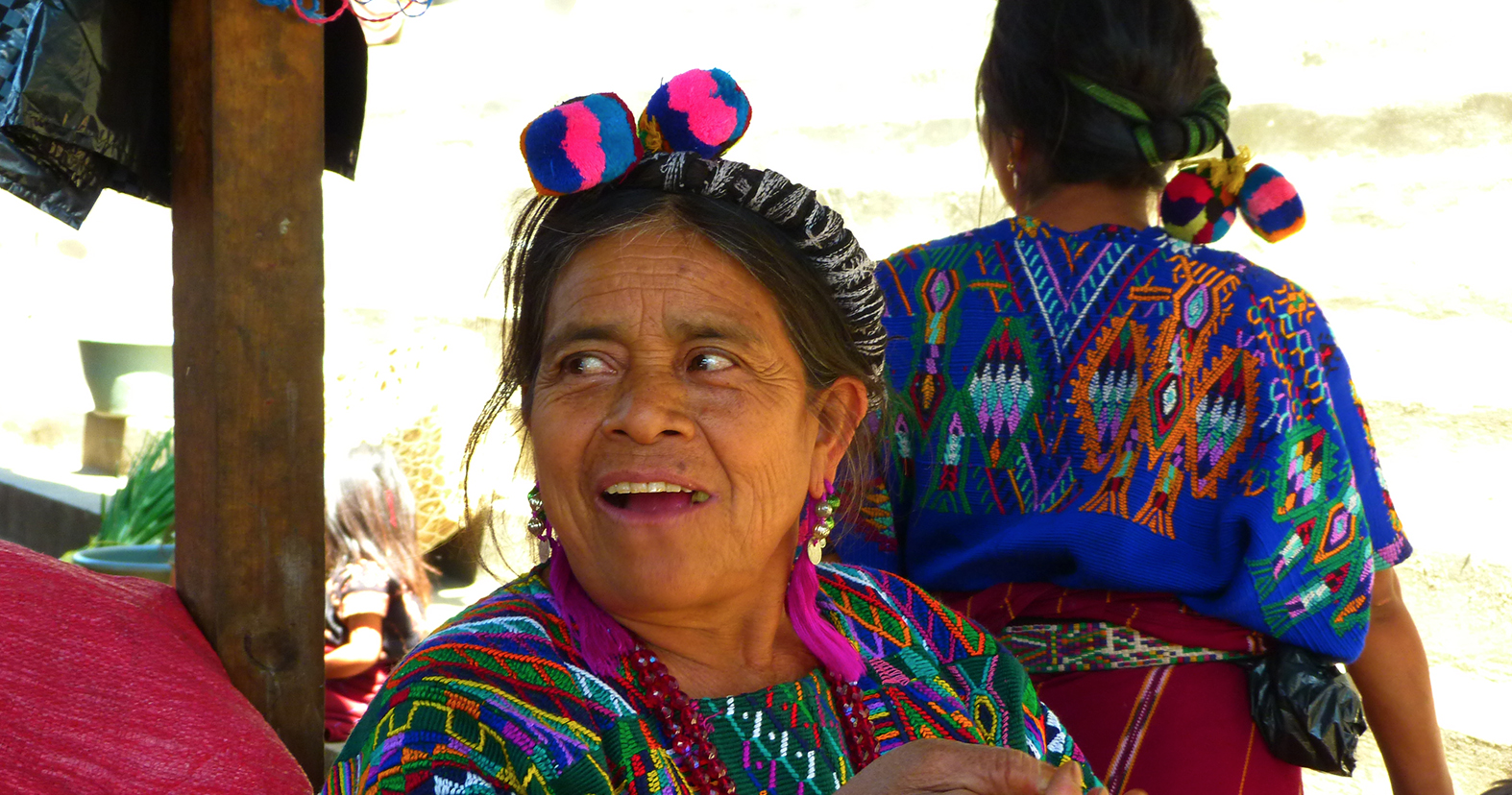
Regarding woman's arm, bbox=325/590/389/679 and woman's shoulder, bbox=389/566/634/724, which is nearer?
woman's shoulder, bbox=389/566/634/724

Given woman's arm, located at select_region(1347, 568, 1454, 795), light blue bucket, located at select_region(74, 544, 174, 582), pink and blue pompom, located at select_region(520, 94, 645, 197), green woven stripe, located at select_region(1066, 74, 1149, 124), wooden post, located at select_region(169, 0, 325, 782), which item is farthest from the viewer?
light blue bucket, located at select_region(74, 544, 174, 582)

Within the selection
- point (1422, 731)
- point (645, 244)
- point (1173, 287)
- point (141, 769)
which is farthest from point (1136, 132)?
point (141, 769)

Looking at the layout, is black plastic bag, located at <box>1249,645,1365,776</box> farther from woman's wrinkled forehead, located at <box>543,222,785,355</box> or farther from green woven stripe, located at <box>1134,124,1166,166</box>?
woman's wrinkled forehead, located at <box>543,222,785,355</box>

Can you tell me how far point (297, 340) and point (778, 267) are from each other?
3.12 feet

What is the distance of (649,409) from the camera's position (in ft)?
5.07

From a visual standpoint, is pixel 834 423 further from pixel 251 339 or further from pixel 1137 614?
pixel 251 339

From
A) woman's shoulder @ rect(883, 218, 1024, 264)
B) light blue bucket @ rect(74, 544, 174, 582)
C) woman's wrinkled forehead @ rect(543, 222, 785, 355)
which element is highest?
woman's shoulder @ rect(883, 218, 1024, 264)

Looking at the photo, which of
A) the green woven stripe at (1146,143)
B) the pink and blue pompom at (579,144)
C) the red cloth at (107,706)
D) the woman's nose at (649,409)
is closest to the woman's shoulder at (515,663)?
the woman's nose at (649,409)

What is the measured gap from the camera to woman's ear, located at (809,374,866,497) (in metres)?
1.80

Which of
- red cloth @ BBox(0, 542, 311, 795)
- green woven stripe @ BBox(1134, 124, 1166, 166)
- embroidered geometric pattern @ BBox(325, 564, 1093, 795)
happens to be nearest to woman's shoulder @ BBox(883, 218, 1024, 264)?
green woven stripe @ BBox(1134, 124, 1166, 166)

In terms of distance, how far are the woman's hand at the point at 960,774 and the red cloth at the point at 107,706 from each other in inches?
40.7

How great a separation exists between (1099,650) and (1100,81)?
97cm

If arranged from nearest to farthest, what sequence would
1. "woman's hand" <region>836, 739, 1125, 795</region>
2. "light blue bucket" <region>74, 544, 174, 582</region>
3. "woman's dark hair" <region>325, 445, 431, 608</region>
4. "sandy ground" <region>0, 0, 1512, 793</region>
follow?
"woman's hand" <region>836, 739, 1125, 795</region> < "sandy ground" <region>0, 0, 1512, 793</region> < "light blue bucket" <region>74, 544, 174, 582</region> < "woman's dark hair" <region>325, 445, 431, 608</region>

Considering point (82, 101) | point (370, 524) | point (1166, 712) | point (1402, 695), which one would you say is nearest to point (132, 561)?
point (370, 524)
